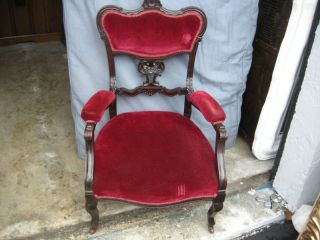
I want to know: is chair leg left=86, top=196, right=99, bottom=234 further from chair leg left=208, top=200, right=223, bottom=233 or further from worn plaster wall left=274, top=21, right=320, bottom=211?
worn plaster wall left=274, top=21, right=320, bottom=211

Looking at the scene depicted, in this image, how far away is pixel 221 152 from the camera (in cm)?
159

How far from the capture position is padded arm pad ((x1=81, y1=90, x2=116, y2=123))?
4.99 feet

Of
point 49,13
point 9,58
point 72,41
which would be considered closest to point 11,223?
point 72,41

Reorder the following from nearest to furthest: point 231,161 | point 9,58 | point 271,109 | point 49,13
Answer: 1. point 271,109
2. point 231,161
3. point 9,58
4. point 49,13

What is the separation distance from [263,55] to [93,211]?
1.39 m

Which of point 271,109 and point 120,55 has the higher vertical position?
point 120,55

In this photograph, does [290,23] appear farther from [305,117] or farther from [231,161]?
[231,161]

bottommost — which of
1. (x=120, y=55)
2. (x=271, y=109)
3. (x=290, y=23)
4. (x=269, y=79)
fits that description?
(x=271, y=109)

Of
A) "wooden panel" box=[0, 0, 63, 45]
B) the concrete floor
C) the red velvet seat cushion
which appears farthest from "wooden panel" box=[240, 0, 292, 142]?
"wooden panel" box=[0, 0, 63, 45]

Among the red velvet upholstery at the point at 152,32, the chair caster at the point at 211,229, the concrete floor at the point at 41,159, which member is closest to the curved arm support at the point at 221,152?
the chair caster at the point at 211,229

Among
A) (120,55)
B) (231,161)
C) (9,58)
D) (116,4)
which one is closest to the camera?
(116,4)

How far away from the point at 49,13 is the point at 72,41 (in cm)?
211

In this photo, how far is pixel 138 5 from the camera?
1.76m

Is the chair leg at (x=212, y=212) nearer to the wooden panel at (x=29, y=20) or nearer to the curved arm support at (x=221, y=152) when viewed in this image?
the curved arm support at (x=221, y=152)
